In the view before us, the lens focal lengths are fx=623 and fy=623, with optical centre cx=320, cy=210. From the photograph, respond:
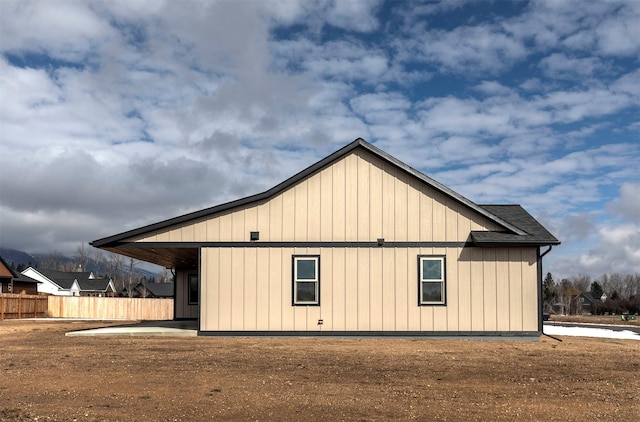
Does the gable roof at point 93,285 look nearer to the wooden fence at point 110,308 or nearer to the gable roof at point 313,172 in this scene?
the wooden fence at point 110,308

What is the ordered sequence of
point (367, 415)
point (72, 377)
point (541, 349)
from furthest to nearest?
point (541, 349)
point (72, 377)
point (367, 415)

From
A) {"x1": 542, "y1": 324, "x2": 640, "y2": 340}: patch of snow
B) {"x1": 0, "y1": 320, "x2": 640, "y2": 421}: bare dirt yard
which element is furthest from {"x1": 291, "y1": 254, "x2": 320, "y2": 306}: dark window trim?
{"x1": 542, "y1": 324, "x2": 640, "y2": 340}: patch of snow

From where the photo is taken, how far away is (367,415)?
7.72m

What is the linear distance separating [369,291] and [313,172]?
3654 mm

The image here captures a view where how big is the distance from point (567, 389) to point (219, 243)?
405 inches

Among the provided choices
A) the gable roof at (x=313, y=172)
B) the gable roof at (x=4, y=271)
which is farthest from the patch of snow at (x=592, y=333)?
the gable roof at (x=4, y=271)

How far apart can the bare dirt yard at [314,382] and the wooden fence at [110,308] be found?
90.7 feet

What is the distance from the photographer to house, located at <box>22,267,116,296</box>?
81375 millimetres

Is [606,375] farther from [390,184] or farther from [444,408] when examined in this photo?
[390,184]

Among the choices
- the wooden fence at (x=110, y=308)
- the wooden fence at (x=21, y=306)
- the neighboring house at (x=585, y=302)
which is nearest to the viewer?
the wooden fence at (x=21, y=306)

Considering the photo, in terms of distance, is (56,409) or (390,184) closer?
(56,409)

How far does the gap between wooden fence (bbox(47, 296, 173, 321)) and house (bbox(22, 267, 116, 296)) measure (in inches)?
1535

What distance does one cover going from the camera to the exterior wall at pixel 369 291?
1708 cm

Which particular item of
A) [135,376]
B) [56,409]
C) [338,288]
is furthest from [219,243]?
[56,409]
